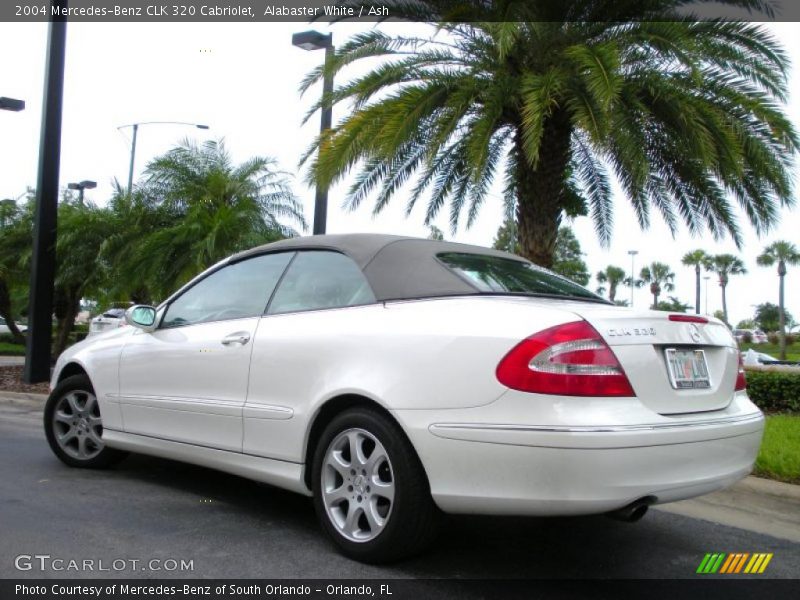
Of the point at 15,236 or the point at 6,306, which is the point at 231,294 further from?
the point at 6,306

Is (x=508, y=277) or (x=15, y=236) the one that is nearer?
(x=508, y=277)

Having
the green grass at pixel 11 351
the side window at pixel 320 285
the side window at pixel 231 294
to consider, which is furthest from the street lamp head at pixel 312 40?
the green grass at pixel 11 351

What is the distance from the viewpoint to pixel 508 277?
152 inches

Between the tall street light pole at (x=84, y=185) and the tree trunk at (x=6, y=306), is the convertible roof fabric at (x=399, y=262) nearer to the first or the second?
the tree trunk at (x=6, y=306)

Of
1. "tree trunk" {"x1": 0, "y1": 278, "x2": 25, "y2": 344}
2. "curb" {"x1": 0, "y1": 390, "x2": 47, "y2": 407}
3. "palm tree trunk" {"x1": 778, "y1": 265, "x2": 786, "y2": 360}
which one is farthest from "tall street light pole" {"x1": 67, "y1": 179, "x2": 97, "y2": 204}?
"palm tree trunk" {"x1": 778, "y1": 265, "x2": 786, "y2": 360}

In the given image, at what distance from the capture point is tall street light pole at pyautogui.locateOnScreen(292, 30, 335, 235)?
9719 millimetres

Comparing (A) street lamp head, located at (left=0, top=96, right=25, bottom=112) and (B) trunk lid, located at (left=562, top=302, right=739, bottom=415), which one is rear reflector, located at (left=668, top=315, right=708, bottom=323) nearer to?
(B) trunk lid, located at (left=562, top=302, right=739, bottom=415)

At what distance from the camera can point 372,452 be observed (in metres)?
3.33

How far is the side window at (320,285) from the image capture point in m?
3.79

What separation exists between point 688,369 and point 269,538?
2.12 metres

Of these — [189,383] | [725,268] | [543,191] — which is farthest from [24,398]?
[725,268]

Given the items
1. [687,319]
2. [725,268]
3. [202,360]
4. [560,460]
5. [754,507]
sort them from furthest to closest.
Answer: [725,268] < [754,507] < [202,360] < [687,319] < [560,460]

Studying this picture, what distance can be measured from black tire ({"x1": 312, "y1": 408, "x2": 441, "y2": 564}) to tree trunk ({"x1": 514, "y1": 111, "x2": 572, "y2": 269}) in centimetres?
707

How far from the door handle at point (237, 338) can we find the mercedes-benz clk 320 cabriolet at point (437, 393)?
0.5 inches
